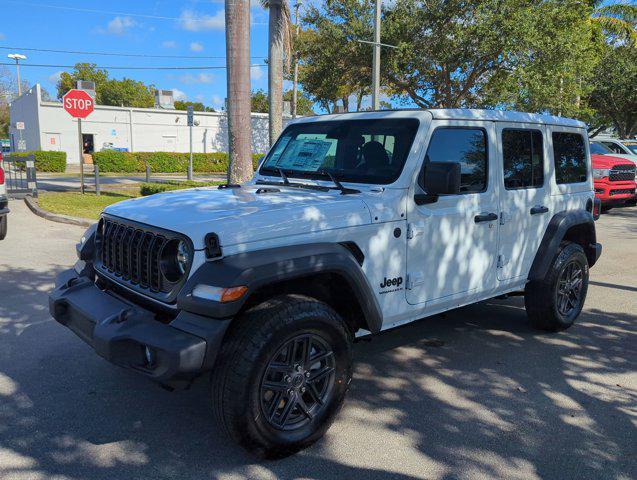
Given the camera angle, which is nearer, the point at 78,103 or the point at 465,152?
the point at 465,152

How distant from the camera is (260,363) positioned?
110 inches

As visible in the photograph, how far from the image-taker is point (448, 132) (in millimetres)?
3930

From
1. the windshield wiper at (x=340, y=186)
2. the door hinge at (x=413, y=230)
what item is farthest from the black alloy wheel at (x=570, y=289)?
the windshield wiper at (x=340, y=186)

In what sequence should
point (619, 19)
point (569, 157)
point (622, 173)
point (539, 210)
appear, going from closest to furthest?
point (539, 210) < point (569, 157) < point (622, 173) < point (619, 19)

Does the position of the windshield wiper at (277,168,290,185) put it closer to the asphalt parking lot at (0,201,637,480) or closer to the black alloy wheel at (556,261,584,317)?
the asphalt parking lot at (0,201,637,480)

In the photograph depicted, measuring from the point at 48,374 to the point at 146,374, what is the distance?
1.72 meters

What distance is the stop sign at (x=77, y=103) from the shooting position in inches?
552

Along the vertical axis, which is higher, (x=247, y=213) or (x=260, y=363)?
(x=247, y=213)

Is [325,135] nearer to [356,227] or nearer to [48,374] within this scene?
[356,227]

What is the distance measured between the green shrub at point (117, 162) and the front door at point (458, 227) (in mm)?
30162

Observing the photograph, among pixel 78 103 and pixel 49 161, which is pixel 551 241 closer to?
pixel 78 103

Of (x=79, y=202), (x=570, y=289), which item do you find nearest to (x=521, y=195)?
(x=570, y=289)

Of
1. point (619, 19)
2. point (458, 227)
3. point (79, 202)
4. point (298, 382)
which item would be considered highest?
point (619, 19)

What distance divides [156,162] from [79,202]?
2051 cm
